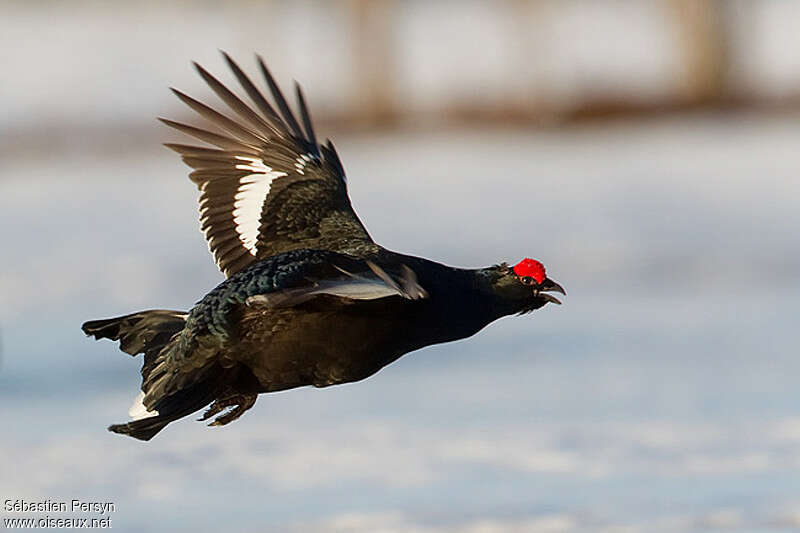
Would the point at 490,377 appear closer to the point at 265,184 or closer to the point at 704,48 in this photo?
the point at 265,184

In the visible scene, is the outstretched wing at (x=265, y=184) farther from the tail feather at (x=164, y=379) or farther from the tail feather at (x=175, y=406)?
the tail feather at (x=175, y=406)


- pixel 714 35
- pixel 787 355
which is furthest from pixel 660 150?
pixel 787 355

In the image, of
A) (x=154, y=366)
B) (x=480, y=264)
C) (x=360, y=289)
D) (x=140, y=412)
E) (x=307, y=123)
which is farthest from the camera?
(x=480, y=264)

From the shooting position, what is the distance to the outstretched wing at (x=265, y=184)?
651 centimetres

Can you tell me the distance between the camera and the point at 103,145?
2486cm

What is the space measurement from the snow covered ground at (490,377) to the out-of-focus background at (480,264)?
0.03 meters

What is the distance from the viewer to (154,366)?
6.09m

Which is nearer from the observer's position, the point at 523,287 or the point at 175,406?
the point at 175,406

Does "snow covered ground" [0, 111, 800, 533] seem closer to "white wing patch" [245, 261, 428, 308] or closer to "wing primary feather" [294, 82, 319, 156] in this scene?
"wing primary feather" [294, 82, 319, 156]

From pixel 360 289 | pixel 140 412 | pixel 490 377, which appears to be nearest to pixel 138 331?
pixel 140 412

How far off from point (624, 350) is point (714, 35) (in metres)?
17.0

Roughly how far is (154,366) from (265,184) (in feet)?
3.62

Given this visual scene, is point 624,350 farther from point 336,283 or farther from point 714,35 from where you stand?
point 714,35

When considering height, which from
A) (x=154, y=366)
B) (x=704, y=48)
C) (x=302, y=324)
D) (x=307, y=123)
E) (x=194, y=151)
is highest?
(x=704, y=48)
